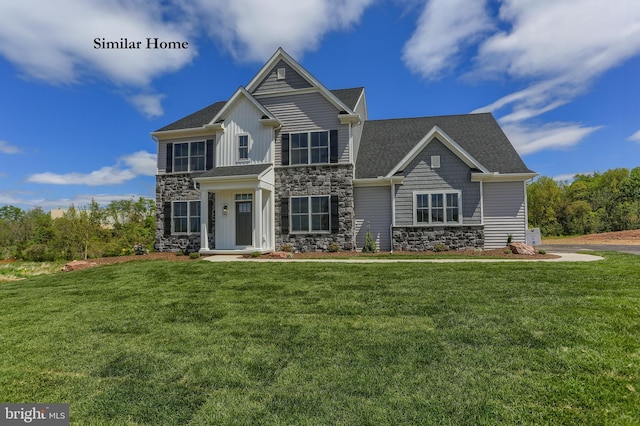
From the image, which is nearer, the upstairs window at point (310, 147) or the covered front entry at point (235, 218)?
the covered front entry at point (235, 218)

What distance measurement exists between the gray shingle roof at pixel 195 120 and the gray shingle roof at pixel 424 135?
8.03 metres

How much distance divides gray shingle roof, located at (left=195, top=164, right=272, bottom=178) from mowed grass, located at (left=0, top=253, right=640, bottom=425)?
8107mm

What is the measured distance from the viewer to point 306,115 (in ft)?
51.4

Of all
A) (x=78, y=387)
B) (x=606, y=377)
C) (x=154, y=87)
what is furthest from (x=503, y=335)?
(x=154, y=87)

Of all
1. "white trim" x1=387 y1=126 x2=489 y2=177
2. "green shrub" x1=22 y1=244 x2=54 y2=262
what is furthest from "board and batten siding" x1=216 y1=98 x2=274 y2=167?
"green shrub" x1=22 y1=244 x2=54 y2=262

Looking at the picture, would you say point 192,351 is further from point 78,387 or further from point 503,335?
point 503,335

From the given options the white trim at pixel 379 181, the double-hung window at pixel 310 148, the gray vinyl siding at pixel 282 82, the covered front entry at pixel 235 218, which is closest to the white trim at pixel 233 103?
the gray vinyl siding at pixel 282 82

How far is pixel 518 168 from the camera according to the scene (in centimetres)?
1460

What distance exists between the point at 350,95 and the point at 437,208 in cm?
721

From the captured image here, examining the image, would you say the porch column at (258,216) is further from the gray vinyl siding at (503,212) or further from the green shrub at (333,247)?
the gray vinyl siding at (503,212)

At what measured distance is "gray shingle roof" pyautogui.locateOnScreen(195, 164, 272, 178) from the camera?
1454 cm

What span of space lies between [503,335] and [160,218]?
16642 mm

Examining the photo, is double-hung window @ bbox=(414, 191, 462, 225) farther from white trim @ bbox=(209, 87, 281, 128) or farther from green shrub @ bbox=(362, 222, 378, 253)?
white trim @ bbox=(209, 87, 281, 128)

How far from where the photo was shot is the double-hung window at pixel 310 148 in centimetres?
1548
